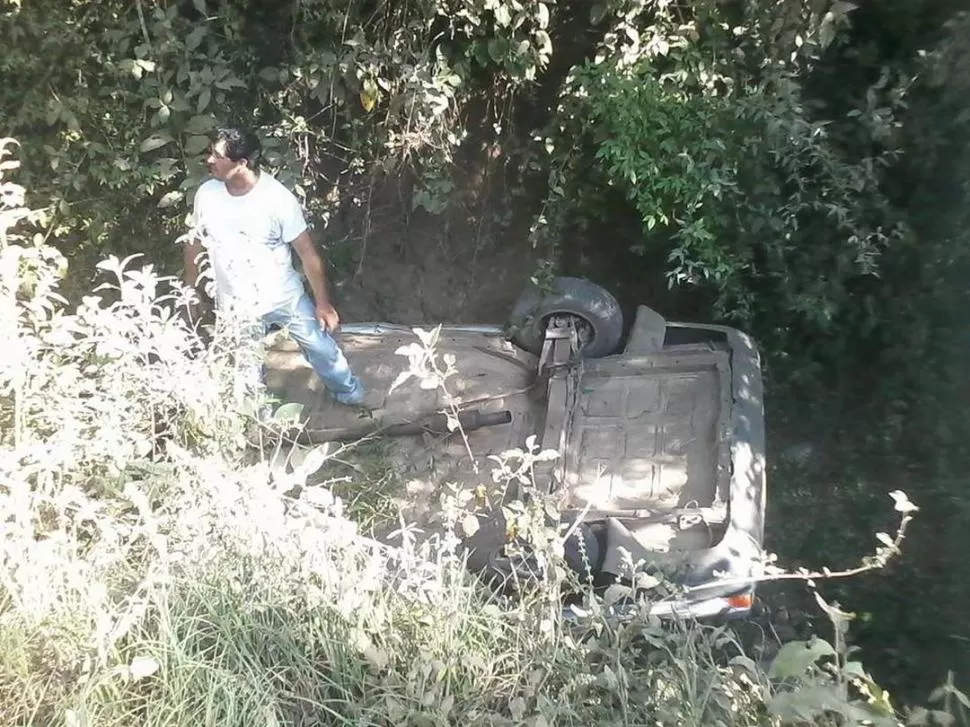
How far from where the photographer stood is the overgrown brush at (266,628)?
2.81m

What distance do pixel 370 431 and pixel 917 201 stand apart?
9.80 feet

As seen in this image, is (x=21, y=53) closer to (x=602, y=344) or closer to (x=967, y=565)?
(x=602, y=344)

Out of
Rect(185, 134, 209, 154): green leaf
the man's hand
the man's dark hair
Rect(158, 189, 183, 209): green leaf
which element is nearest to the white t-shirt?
the man's dark hair

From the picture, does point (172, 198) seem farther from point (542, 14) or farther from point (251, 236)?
point (542, 14)

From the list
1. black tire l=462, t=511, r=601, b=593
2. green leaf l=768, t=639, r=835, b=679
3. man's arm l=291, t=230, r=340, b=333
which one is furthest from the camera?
man's arm l=291, t=230, r=340, b=333

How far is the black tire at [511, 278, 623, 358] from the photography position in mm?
5652

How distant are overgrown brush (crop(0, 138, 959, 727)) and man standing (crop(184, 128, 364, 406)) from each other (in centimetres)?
137

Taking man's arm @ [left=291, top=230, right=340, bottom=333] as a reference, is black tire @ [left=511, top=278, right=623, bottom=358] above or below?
below

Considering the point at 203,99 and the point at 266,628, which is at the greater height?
the point at 203,99

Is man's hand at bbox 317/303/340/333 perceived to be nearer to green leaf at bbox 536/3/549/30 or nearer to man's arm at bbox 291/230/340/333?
man's arm at bbox 291/230/340/333

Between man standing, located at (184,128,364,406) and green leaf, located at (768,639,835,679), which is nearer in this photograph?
green leaf, located at (768,639,835,679)

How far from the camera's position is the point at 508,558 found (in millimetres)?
3594

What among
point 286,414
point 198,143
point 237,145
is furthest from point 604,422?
point 198,143

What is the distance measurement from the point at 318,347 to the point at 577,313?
4.89 ft
